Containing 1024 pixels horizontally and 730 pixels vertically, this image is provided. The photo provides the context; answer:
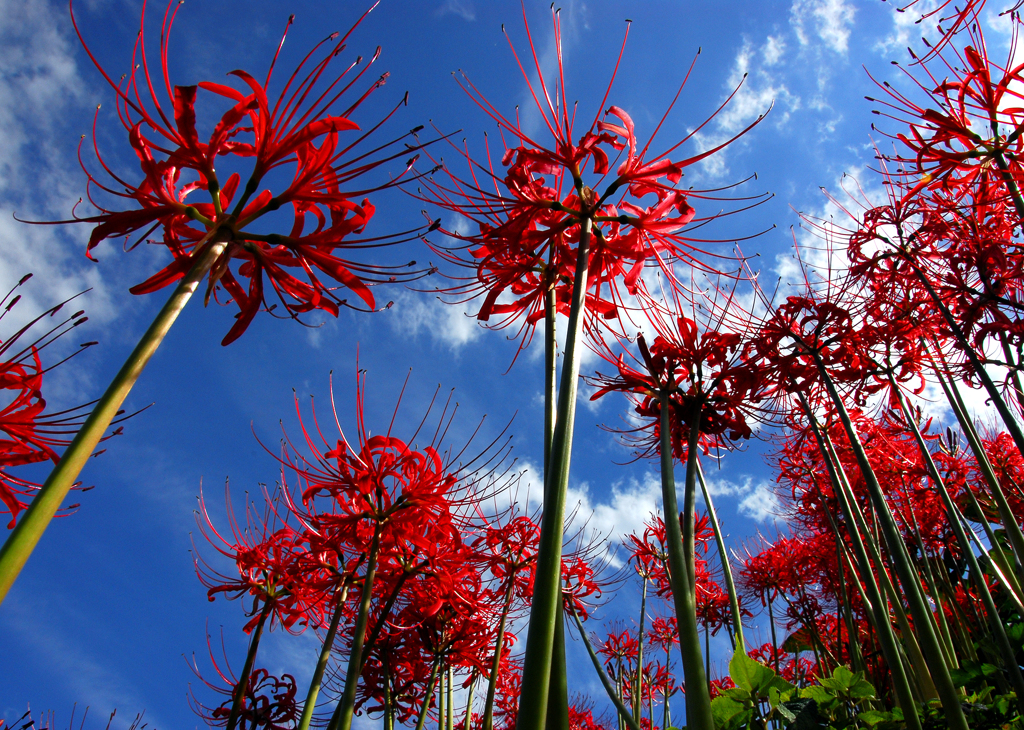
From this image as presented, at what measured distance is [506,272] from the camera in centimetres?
294

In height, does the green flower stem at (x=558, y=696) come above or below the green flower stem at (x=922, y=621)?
below

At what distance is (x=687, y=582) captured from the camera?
2.11 meters

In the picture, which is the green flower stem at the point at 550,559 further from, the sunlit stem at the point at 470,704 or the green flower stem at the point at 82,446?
the sunlit stem at the point at 470,704

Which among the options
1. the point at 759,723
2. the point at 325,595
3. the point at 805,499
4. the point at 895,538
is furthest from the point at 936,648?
the point at 805,499

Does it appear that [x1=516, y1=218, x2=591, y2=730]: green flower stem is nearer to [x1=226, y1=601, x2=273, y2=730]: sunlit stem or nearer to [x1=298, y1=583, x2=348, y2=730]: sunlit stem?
[x1=298, y1=583, x2=348, y2=730]: sunlit stem

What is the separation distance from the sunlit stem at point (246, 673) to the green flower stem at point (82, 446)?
8.63 ft

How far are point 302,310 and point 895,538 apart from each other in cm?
272

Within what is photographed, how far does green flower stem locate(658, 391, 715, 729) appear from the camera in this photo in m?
1.78

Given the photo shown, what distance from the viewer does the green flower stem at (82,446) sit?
1.04 m

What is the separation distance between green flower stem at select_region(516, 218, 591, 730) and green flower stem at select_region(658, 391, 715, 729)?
0.55 m

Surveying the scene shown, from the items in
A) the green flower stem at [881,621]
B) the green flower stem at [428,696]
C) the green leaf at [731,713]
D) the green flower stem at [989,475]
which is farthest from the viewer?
the green flower stem at [428,696]

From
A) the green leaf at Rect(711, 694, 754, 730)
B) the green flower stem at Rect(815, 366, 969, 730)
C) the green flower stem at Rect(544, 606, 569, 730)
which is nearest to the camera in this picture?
the green flower stem at Rect(544, 606, 569, 730)

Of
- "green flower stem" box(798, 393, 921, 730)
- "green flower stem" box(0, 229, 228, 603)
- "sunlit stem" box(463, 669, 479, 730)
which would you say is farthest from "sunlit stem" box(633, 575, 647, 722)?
"green flower stem" box(0, 229, 228, 603)

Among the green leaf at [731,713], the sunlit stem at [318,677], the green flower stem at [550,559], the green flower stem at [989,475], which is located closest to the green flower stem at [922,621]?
the green leaf at [731,713]
